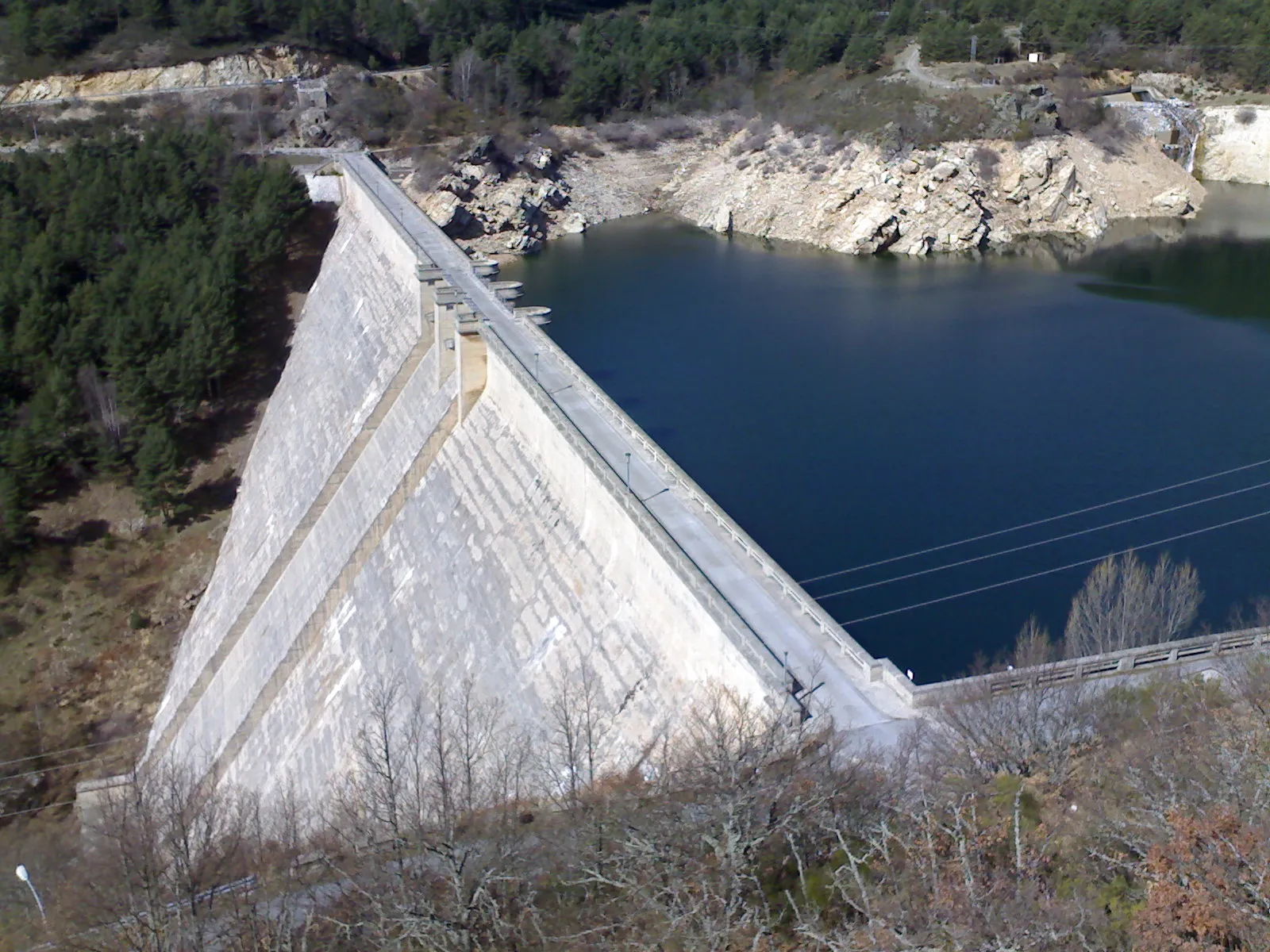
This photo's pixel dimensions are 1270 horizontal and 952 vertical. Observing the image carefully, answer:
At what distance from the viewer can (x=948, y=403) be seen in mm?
30250

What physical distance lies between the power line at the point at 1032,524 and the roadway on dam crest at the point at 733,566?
476 centimetres

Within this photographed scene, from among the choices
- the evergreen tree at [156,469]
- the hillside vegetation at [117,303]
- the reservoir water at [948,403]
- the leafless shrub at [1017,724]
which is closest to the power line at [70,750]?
the hillside vegetation at [117,303]

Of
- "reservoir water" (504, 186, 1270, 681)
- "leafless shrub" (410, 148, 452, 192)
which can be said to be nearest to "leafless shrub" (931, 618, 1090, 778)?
"reservoir water" (504, 186, 1270, 681)

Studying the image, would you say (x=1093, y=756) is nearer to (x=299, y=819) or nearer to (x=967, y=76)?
(x=299, y=819)

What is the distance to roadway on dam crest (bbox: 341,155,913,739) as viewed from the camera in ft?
40.5

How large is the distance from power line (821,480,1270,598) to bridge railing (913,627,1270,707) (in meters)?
8.45

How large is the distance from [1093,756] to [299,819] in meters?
10.4

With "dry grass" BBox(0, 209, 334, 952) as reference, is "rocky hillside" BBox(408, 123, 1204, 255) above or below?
above

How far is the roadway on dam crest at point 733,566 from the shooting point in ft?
40.5

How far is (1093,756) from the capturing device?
1051cm

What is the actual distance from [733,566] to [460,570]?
16.9ft

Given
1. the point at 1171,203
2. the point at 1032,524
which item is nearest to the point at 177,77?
the point at 1032,524

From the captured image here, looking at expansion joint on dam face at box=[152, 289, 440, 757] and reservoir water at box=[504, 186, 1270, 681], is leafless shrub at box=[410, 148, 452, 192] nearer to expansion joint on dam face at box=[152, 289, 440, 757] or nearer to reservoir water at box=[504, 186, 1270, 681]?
reservoir water at box=[504, 186, 1270, 681]

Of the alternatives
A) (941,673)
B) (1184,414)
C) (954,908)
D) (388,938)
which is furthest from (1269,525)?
(388,938)
